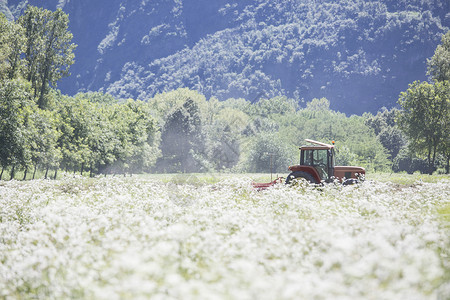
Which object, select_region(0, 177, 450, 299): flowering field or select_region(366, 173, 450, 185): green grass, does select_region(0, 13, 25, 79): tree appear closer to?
select_region(0, 177, 450, 299): flowering field

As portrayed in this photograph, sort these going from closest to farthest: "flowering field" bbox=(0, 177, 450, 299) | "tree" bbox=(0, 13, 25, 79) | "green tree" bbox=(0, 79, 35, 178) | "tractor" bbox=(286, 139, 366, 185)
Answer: "flowering field" bbox=(0, 177, 450, 299) → "tractor" bbox=(286, 139, 366, 185) → "green tree" bbox=(0, 79, 35, 178) → "tree" bbox=(0, 13, 25, 79)

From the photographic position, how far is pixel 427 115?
36.9 m

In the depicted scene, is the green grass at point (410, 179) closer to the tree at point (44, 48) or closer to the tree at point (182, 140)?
the tree at point (44, 48)

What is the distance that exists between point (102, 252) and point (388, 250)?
13.8ft

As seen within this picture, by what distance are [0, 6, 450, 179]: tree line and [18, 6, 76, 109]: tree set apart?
0.08 m

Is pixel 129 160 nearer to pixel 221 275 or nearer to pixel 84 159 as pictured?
pixel 84 159

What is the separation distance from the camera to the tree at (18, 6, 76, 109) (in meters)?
32.3

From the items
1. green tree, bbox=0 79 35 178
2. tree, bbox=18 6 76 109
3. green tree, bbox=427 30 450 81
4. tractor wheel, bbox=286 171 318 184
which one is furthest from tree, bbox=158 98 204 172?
tractor wheel, bbox=286 171 318 184

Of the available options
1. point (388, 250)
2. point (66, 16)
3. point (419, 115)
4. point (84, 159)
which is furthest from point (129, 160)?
point (388, 250)

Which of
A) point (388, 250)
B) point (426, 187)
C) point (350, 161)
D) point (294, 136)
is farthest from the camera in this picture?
point (294, 136)

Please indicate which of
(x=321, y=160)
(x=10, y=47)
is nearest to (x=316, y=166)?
(x=321, y=160)

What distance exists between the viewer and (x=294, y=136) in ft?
278

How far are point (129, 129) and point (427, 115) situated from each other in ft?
97.8

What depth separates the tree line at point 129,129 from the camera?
26333 millimetres
